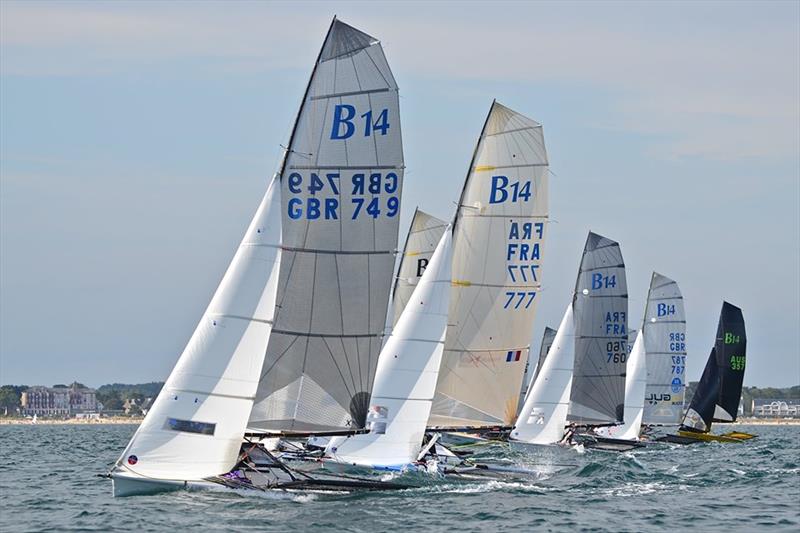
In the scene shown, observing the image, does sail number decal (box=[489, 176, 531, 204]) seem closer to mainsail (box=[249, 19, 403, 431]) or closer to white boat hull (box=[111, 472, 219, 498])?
mainsail (box=[249, 19, 403, 431])

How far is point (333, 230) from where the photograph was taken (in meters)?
32.6

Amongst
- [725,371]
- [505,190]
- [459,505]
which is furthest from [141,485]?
[725,371]

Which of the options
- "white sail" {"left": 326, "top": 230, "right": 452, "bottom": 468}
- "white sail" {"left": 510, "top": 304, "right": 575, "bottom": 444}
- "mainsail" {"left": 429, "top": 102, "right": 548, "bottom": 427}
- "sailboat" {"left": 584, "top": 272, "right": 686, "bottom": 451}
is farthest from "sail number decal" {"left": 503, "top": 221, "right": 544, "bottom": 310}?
"sailboat" {"left": 584, "top": 272, "right": 686, "bottom": 451}

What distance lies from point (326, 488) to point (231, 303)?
4651 millimetres

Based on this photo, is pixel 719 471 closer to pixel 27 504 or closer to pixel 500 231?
pixel 500 231

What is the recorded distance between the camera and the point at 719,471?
4559 cm

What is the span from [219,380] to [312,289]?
3346 mm

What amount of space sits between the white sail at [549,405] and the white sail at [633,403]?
1113 cm

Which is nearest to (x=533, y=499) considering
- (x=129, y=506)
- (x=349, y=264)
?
(x=349, y=264)

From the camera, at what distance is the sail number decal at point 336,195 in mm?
32375

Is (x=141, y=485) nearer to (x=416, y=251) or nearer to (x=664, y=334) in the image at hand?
(x=416, y=251)

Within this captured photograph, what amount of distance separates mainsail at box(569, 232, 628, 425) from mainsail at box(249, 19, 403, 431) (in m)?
26.3

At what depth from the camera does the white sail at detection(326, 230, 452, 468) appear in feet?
122

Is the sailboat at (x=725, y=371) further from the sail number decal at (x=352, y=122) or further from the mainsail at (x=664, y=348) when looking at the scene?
the sail number decal at (x=352, y=122)
